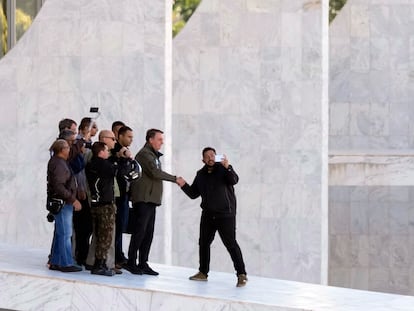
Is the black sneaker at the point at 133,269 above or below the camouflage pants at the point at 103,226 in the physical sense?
below

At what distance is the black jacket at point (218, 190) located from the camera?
14281 mm

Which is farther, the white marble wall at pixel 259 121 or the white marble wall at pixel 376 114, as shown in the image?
the white marble wall at pixel 376 114

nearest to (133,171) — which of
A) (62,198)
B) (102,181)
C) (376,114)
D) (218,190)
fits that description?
(102,181)

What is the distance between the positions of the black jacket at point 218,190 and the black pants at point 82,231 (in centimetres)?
143

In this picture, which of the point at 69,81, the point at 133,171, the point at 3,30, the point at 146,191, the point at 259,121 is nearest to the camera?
the point at 133,171

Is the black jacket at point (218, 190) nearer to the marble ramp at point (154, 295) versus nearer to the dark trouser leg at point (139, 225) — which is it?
the dark trouser leg at point (139, 225)

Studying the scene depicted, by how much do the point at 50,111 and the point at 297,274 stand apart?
566 centimetres

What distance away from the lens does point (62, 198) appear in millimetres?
14086

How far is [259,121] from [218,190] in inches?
279

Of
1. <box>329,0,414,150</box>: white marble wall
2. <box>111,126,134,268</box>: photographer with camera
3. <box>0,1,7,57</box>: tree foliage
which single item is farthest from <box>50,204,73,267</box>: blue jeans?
<box>329,0,414,150</box>: white marble wall

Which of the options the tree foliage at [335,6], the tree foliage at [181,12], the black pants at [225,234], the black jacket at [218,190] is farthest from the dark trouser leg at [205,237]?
the tree foliage at [335,6]

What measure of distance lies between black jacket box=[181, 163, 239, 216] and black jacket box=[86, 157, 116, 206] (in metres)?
1.05

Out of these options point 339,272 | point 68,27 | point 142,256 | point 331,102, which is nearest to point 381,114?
point 331,102

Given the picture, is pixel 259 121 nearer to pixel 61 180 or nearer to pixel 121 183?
pixel 121 183
